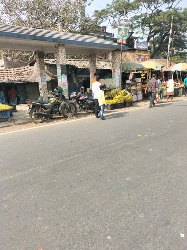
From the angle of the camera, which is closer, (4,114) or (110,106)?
(4,114)

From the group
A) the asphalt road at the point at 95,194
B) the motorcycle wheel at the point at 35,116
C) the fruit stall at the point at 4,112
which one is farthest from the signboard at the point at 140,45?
the asphalt road at the point at 95,194

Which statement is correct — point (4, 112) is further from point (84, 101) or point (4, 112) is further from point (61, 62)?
point (61, 62)

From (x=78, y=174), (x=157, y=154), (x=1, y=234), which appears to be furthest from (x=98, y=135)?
(x=1, y=234)

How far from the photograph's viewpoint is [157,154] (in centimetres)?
462

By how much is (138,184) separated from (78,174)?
41.5 inches

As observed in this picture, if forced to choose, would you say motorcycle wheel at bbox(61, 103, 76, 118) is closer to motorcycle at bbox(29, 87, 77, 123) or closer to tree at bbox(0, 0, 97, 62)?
motorcycle at bbox(29, 87, 77, 123)

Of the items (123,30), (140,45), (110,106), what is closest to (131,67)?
(123,30)

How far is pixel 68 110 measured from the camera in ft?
32.2

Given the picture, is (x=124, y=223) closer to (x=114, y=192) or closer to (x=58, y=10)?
(x=114, y=192)

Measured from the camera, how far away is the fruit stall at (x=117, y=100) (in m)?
12.0

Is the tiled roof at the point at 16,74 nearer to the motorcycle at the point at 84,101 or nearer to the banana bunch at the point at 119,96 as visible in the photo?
the banana bunch at the point at 119,96

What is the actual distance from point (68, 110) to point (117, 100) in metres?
3.57

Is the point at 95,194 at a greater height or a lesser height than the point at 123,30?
lesser

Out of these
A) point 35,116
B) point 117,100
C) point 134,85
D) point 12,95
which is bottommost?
point 35,116
